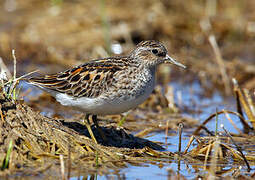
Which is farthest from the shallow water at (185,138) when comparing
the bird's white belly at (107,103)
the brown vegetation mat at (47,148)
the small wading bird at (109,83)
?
the small wading bird at (109,83)

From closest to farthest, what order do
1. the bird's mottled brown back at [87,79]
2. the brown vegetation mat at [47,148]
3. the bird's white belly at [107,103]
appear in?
the brown vegetation mat at [47,148] < the bird's white belly at [107,103] < the bird's mottled brown back at [87,79]

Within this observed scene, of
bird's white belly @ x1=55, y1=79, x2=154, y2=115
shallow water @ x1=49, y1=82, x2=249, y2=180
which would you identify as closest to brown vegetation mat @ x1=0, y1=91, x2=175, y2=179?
shallow water @ x1=49, y1=82, x2=249, y2=180

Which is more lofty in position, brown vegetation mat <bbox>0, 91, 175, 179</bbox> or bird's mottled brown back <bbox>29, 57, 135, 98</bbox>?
bird's mottled brown back <bbox>29, 57, 135, 98</bbox>

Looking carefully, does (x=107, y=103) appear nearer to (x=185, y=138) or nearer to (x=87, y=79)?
(x=87, y=79)

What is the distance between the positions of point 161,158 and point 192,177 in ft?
2.66

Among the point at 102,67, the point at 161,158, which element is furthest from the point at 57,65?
the point at 161,158

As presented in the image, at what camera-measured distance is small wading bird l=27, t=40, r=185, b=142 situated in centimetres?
721

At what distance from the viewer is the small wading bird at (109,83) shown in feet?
23.6

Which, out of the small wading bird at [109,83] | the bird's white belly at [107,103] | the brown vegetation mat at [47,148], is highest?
the small wading bird at [109,83]

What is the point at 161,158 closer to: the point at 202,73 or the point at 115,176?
the point at 115,176

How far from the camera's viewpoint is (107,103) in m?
7.18

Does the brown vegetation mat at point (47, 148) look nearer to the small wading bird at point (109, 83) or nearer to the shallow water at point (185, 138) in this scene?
the shallow water at point (185, 138)

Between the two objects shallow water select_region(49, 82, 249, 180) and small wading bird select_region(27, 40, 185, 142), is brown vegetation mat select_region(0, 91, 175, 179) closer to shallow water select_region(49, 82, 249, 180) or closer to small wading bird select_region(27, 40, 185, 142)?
shallow water select_region(49, 82, 249, 180)

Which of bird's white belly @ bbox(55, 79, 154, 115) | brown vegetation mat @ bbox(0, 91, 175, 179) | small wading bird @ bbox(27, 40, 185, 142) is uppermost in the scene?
small wading bird @ bbox(27, 40, 185, 142)
